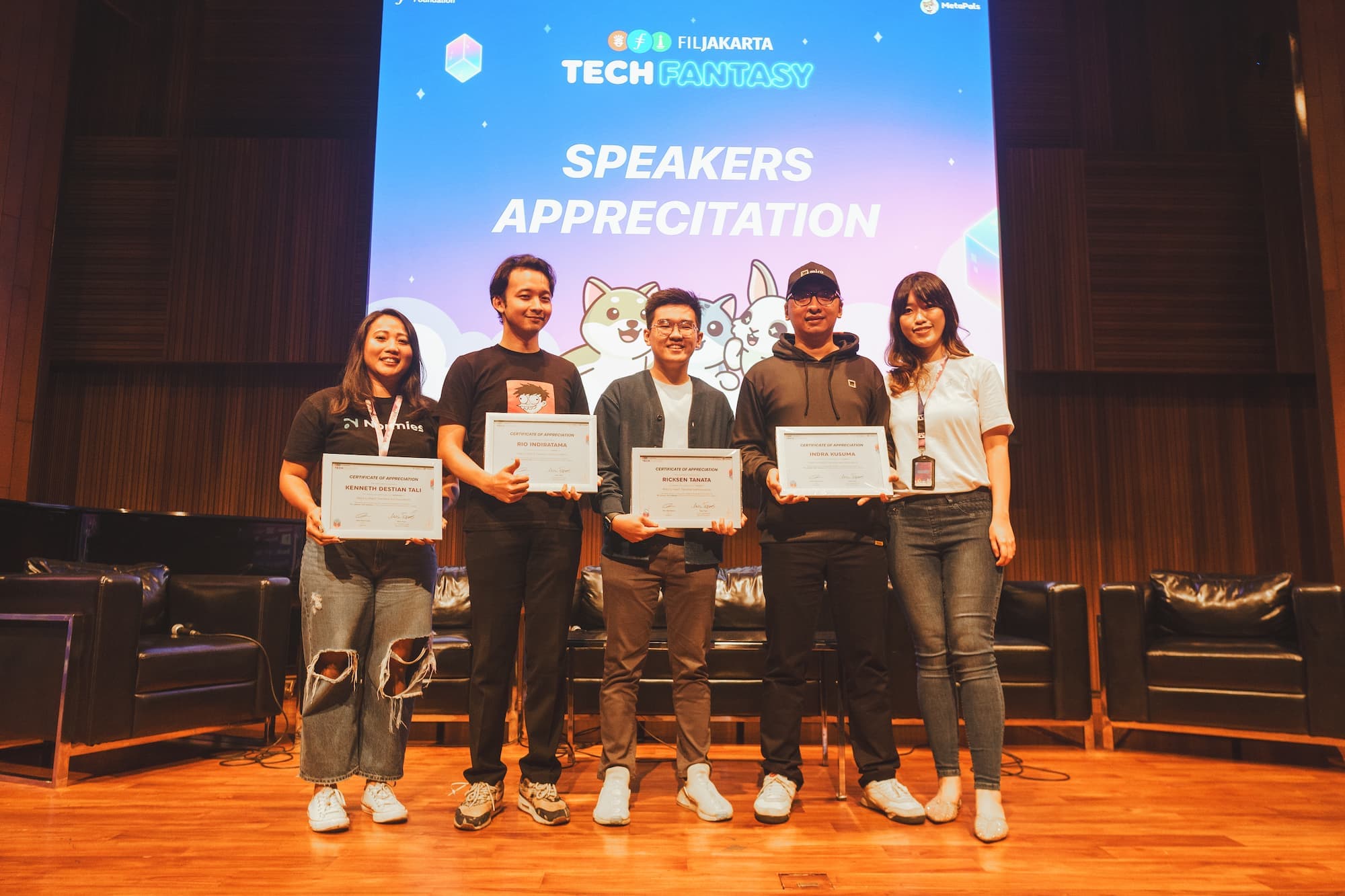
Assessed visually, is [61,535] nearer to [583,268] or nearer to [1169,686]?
[583,268]

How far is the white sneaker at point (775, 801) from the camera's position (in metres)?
2.32

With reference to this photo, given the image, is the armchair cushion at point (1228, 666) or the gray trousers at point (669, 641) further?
the armchair cushion at point (1228, 666)

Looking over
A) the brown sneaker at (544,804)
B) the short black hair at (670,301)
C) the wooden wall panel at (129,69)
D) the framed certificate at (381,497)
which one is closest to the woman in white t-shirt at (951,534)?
the short black hair at (670,301)

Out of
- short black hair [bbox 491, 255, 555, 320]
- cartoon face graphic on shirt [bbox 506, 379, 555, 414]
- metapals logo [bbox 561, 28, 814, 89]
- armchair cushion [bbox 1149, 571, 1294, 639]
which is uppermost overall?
Result: metapals logo [bbox 561, 28, 814, 89]

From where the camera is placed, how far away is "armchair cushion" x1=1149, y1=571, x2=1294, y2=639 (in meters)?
3.77

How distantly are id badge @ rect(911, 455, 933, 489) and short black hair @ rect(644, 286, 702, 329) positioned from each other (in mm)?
774

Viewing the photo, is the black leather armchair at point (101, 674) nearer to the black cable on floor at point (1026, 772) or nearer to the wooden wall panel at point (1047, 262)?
the black cable on floor at point (1026, 772)

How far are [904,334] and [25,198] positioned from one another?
506 centimetres

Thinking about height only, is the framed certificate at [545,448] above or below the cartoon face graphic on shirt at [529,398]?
below

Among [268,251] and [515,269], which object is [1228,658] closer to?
[515,269]

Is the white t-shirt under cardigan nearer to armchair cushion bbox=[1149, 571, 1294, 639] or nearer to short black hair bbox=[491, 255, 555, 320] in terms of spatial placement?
short black hair bbox=[491, 255, 555, 320]

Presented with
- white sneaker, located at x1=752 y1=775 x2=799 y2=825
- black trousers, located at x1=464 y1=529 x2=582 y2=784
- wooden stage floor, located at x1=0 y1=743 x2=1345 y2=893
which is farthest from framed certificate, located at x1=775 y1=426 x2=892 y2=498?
wooden stage floor, located at x1=0 y1=743 x2=1345 y2=893

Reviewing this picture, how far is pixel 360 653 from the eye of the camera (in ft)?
7.75

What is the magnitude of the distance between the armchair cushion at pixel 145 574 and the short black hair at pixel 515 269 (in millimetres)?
1960
